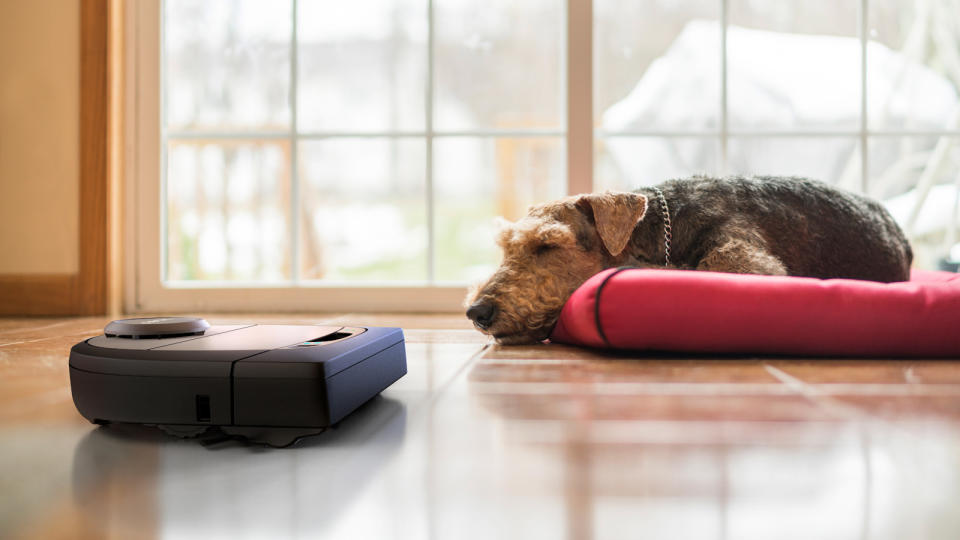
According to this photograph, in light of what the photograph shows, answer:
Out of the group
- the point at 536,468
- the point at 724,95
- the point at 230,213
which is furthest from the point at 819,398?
the point at 230,213

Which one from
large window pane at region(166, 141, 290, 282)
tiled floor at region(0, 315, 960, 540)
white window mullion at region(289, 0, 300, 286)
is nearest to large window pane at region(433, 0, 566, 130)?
white window mullion at region(289, 0, 300, 286)

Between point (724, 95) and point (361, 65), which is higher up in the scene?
point (361, 65)

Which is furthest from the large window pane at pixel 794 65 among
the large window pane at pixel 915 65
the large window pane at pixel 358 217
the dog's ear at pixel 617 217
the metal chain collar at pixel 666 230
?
the large window pane at pixel 358 217

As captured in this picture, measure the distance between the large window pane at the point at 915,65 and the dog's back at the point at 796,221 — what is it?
50.1 inches

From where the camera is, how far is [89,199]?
2.84 metres

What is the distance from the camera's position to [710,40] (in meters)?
2.97

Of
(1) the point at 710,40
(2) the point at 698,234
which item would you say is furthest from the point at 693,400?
(1) the point at 710,40

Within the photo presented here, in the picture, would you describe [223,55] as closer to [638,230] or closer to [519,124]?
[519,124]

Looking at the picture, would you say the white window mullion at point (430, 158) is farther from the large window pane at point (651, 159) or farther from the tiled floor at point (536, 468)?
the tiled floor at point (536, 468)

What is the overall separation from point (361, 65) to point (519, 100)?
813 mm

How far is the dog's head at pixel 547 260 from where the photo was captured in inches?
66.1

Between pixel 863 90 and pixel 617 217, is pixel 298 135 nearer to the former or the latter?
pixel 617 217

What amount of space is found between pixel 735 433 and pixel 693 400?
0.20 m

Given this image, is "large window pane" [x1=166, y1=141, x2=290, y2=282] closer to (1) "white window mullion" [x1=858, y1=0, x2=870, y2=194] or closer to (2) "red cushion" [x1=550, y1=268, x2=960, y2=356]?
(2) "red cushion" [x1=550, y1=268, x2=960, y2=356]
